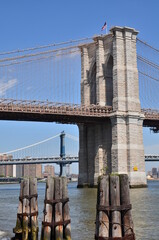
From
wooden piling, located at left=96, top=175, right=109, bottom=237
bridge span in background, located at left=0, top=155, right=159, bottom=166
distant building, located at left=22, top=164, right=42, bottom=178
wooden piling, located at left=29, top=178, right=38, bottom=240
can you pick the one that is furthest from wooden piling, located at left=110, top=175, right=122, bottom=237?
distant building, located at left=22, top=164, right=42, bottom=178

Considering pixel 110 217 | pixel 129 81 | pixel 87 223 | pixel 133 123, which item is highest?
pixel 129 81

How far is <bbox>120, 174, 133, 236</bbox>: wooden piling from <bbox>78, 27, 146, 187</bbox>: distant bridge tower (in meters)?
37.9

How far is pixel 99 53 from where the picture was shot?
52562 mm

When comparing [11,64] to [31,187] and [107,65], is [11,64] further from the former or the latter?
[31,187]

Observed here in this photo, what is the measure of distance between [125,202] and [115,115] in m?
39.1

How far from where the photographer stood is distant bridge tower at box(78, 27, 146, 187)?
1855 inches

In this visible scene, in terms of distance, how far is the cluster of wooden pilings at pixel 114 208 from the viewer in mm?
8273

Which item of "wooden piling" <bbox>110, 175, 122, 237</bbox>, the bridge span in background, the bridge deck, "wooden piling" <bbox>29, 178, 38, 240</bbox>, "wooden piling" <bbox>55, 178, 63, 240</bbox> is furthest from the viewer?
the bridge span in background

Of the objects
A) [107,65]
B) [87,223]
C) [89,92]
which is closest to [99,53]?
[107,65]

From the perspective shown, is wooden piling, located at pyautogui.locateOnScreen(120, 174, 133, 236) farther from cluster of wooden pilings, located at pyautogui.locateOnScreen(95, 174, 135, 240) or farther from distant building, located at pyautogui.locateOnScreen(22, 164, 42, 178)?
distant building, located at pyautogui.locateOnScreen(22, 164, 42, 178)

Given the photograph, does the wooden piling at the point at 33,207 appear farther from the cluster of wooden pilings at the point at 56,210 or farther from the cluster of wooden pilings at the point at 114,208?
the cluster of wooden pilings at the point at 114,208

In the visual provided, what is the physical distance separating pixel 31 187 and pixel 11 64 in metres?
43.9

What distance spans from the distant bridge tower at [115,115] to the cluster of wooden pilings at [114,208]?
37.9m

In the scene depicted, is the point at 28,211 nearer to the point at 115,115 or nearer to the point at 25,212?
the point at 25,212
